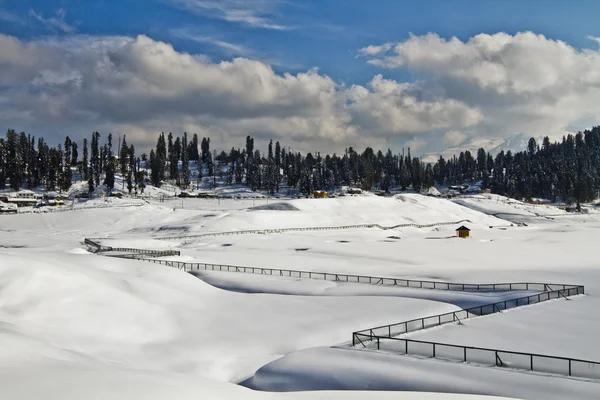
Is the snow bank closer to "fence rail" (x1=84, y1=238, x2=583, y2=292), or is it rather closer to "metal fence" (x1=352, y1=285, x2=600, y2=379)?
"metal fence" (x1=352, y1=285, x2=600, y2=379)

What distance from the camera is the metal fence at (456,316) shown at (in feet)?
85.4

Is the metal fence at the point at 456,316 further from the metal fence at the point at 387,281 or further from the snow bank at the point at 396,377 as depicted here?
the snow bank at the point at 396,377

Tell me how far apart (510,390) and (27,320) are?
24255 millimetres

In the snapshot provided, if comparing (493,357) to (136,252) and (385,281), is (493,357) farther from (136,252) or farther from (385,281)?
(136,252)

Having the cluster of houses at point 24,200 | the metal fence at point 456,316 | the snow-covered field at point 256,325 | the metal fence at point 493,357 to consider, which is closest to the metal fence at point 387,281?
the metal fence at point 456,316

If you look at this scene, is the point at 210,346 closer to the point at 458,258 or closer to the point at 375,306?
the point at 375,306

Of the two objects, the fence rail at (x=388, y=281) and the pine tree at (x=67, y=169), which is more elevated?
the pine tree at (x=67, y=169)

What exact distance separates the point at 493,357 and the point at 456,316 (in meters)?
10.4

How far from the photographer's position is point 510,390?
18.5m

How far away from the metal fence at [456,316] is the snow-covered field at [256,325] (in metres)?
0.94

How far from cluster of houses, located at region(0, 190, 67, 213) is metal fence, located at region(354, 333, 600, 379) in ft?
409

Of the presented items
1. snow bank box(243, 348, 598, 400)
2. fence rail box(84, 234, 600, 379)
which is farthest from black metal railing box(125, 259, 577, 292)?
snow bank box(243, 348, 598, 400)

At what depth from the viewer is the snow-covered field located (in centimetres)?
1858

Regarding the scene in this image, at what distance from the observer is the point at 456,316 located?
30844mm
